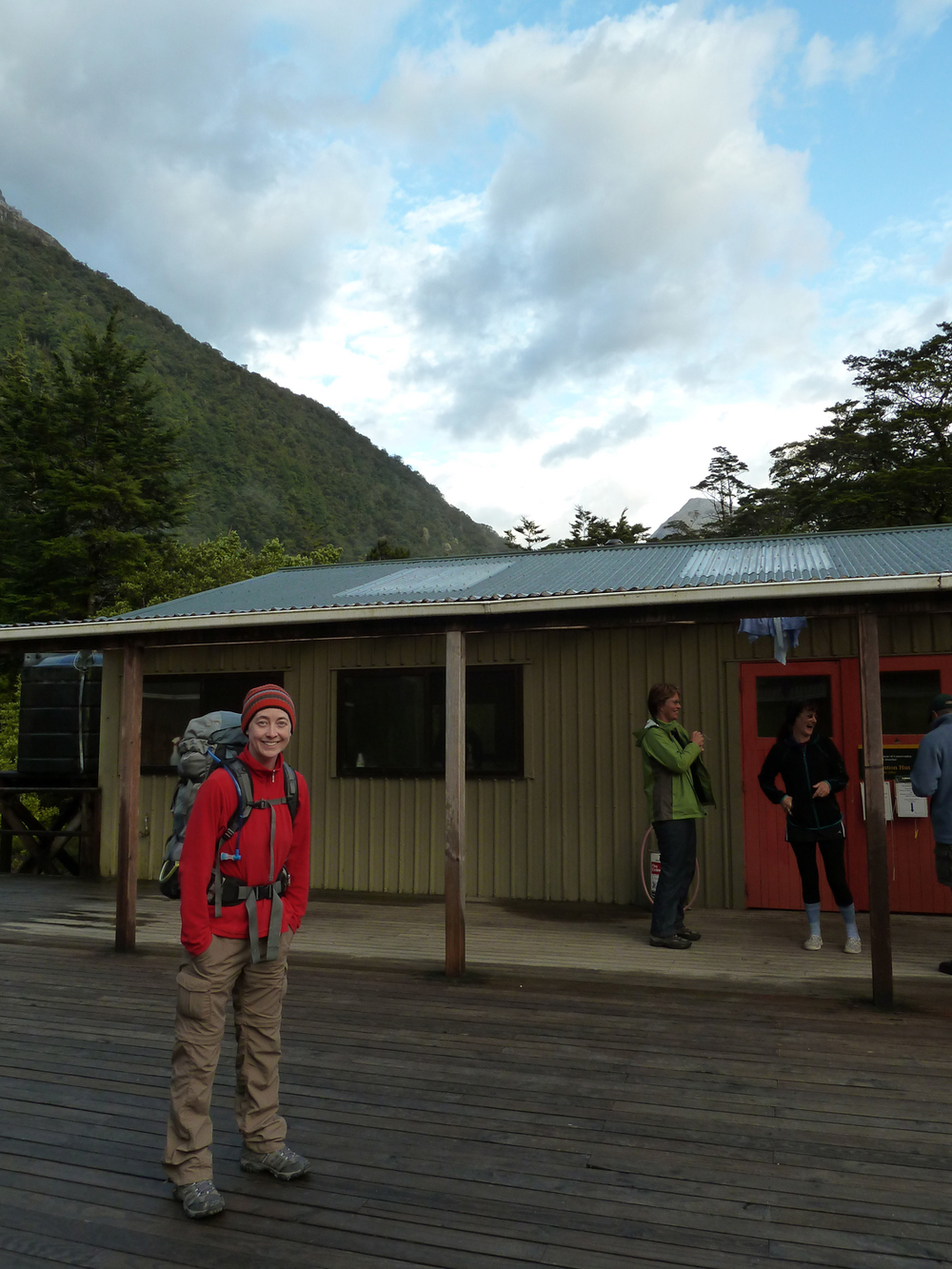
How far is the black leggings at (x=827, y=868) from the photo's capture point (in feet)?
18.8

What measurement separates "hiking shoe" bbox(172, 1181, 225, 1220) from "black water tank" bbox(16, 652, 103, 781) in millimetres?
8036

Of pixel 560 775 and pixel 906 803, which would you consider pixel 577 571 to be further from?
pixel 906 803

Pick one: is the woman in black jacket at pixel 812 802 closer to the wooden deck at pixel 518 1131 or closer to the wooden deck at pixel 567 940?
the wooden deck at pixel 567 940

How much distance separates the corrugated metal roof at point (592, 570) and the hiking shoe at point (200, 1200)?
3.39 metres

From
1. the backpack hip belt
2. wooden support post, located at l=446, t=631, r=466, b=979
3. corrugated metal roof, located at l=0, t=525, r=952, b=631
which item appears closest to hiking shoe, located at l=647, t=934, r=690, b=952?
wooden support post, located at l=446, t=631, r=466, b=979

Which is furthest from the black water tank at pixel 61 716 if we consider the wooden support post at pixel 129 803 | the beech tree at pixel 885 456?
the beech tree at pixel 885 456

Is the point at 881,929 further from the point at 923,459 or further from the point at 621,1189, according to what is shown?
the point at 923,459

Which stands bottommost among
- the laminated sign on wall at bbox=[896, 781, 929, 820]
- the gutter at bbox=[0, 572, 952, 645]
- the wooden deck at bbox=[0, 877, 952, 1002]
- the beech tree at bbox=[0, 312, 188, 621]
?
the wooden deck at bbox=[0, 877, 952, 1002]

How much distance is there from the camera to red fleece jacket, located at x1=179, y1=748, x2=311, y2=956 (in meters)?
2.79

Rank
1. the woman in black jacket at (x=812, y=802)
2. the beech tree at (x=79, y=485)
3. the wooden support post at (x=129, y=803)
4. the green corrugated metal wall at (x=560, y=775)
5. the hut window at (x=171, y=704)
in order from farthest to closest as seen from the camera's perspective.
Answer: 1. the beech tree at (x=79, y=485)
2. the hut window at (x=171, y=704)
3. the green corrugated metal wall at (x=560, y=775)
4. the wooden support post at (x=129, y=803)
5. the woman in black jacket at (x=812, y=802)

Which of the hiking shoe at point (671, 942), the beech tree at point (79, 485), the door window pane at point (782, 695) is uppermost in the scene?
the beech tree at point (79, 485)

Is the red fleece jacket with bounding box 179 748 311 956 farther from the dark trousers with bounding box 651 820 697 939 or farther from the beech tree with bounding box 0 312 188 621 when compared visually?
the beech tree with bounding box 0 312 188 621

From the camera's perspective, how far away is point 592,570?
27.1ft

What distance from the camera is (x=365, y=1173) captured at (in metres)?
3.01
